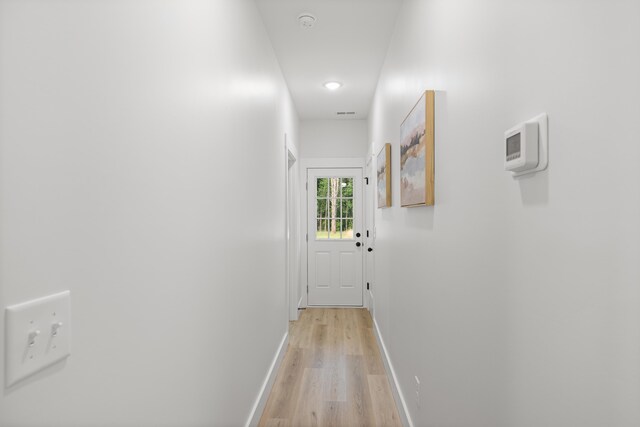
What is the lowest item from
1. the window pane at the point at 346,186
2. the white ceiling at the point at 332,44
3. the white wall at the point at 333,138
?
the window pane at the point at 346,186

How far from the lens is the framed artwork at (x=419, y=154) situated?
170cm

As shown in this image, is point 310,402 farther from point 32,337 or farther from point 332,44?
point 332,44

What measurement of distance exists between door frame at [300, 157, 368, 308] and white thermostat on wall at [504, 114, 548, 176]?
4277mm

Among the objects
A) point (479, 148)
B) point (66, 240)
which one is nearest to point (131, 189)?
point (66, 240)

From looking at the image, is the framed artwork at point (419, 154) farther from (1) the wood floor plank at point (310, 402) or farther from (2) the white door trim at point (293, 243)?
(2) the white door trim at point (293, 243)

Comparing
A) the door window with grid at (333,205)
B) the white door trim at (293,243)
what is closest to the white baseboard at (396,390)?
the white door trim at (293,243)

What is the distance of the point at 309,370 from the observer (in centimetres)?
323

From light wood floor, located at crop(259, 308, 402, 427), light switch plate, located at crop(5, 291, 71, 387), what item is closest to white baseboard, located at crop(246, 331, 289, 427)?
light wood floor, located at crop(259, 308, 402, 427)

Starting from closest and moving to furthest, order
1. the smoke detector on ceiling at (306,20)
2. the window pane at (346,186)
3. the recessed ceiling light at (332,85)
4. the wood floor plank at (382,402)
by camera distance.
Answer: the wood floor plank at (382,402) < the smoke detector on ceiling at (306,20) < the recessed ceiling light at (332,85) < the window pane at (346,186)

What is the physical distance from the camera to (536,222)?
855 mm

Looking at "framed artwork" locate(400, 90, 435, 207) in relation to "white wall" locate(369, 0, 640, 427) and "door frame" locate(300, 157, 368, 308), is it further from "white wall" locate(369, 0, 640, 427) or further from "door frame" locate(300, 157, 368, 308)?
"door frame" locate(300, 157, 368, 308)

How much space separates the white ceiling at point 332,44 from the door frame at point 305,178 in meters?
0.91

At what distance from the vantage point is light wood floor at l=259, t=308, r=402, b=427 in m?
2.49

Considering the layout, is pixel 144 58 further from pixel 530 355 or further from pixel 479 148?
pixel 530 355
